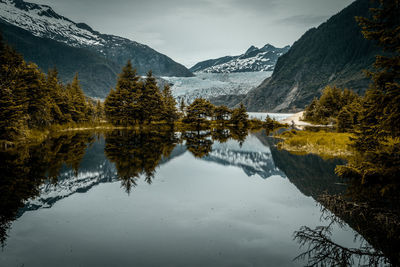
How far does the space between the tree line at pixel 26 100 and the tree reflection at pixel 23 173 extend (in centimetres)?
342

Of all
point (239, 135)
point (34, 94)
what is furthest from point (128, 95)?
point (239, 135)

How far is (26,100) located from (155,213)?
1264 inches

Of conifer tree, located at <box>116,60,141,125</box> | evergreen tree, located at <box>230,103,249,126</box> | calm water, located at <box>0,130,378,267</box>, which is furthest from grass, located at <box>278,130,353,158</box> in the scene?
evergreen tree, located at <box>230,103,249,126</box>

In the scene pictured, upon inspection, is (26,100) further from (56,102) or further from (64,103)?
(64,103)

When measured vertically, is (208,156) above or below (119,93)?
below

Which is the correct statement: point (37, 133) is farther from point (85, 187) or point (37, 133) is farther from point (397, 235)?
point (397, 235)

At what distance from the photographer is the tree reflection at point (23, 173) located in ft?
36.6

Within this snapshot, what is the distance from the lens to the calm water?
26.0ft

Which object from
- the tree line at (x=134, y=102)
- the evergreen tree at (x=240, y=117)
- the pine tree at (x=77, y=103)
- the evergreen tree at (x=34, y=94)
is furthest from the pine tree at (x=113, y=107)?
the evergreen tree at (x=240, y=117)

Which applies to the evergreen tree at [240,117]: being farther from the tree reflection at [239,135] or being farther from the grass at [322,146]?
the grass at [322,146]

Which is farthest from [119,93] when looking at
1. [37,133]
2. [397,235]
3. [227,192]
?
[397,235]

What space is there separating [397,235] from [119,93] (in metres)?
55.2

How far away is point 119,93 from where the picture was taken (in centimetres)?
5675

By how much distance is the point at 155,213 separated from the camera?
11438 millimetres
